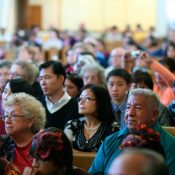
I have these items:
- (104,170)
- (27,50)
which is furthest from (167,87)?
(27,50)

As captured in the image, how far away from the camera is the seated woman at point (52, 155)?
8.73 ft

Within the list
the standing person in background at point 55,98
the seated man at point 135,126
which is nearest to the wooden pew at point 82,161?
the seated man at point 135,126

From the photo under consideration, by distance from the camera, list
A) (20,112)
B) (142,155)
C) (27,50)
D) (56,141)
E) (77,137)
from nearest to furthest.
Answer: (142,155), (56,141), (20,112), (77,137), (27,50)

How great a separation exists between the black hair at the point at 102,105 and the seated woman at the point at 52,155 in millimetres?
1386

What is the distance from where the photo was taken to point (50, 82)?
16.2ft

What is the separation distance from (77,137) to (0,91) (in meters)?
1.44

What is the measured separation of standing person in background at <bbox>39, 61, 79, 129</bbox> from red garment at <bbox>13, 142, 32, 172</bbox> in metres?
0.97

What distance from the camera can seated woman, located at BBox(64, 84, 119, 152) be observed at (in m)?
4.00

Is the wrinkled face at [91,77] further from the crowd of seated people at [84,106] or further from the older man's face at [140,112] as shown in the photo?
the older man's face at [140,112]

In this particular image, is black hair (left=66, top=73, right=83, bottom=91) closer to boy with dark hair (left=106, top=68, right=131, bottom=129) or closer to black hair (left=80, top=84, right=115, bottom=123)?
boy with dark hair (left=106, top=68, right=131, bottom=129)

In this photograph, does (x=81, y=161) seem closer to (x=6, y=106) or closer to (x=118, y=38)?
(x=6, y=106)

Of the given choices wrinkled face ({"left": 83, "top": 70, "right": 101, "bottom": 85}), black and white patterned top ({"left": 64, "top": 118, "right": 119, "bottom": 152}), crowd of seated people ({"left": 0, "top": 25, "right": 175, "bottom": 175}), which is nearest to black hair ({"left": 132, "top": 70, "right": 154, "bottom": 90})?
crowd of seated people ({"left": 0, "top": 25, "right": 175, "bottom": 175})

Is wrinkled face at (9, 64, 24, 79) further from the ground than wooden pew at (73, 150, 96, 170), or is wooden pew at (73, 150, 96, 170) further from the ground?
wrinkled face at (9, 64, 24, 79)

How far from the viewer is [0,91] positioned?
5.24 metres
